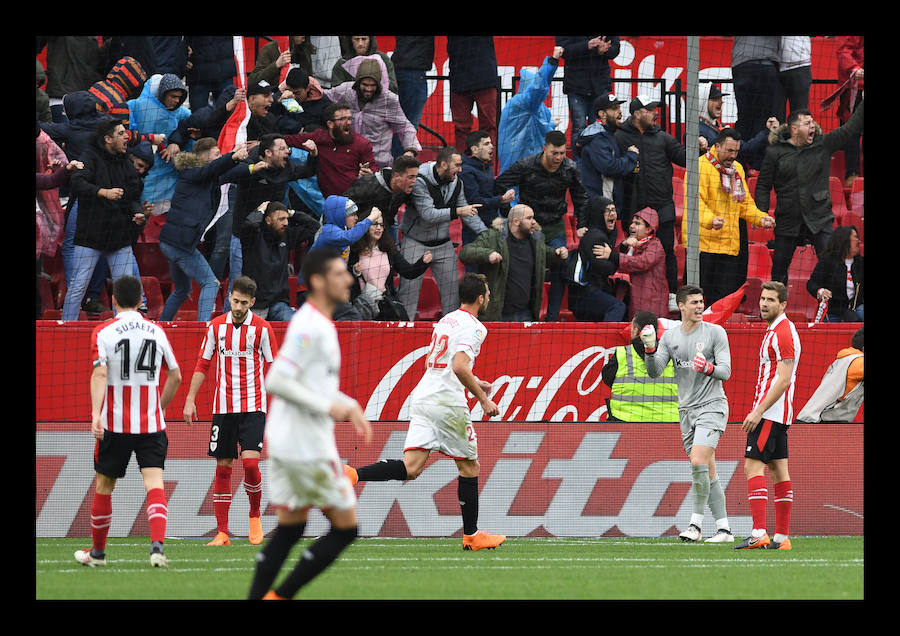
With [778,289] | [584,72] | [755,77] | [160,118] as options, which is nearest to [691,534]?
[778,289]

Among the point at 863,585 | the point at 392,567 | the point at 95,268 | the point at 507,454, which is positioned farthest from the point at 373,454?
the point at 863,585

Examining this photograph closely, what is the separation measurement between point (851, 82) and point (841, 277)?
13.7ft

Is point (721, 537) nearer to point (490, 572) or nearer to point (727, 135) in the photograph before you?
point (490, 572)

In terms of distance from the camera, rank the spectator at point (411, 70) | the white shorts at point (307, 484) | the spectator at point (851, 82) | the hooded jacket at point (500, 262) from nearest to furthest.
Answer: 1. the white shorts at point (307, 484)
2. the hooded jacket at point (500, 262)
3. the spectator at point (411, 70)
4. the spectator at point (851, 82)

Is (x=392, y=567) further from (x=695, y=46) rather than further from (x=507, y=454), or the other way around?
(x=695, y=46)

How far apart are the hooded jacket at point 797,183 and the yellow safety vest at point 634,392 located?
3224mm

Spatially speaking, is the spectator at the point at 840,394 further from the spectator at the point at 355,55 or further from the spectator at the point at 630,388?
the spectator at the point at 355,55

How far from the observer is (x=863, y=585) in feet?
23.3

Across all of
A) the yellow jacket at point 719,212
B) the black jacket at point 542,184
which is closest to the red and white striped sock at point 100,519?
the black jacket at point 542,184

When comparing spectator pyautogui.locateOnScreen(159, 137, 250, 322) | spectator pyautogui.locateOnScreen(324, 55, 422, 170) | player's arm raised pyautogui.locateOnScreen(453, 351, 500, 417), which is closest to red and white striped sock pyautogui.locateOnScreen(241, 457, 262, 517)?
player's arm raised pyautogui.locateOnScreen(453, 351, 500, 417)

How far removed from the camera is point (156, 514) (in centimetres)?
791

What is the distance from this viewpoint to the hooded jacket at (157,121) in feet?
40.8

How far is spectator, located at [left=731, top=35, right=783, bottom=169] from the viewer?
546 inches

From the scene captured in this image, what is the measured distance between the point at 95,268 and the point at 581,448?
17.7 ft
